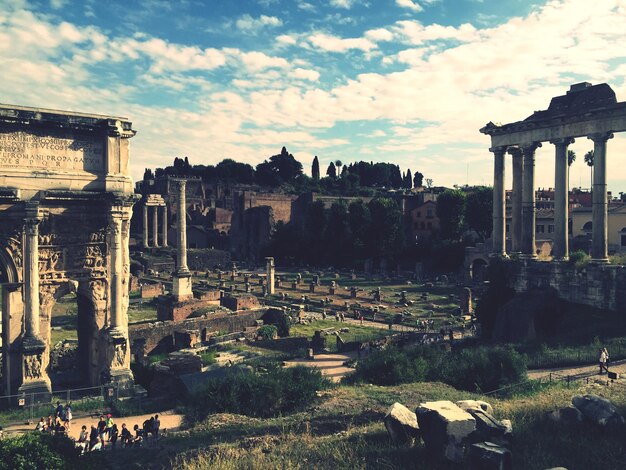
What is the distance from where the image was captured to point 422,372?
15906mm

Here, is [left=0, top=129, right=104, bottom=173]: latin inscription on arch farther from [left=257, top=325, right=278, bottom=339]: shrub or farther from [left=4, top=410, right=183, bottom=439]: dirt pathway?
[left=257, top=325, right=278, bottom=339]: shrub

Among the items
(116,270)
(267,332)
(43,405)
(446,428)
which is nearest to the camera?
(446,428)

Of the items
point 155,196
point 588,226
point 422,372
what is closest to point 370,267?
point 588,226

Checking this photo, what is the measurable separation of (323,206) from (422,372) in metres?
56.3

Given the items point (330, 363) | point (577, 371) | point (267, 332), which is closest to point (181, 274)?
point (267, 332)

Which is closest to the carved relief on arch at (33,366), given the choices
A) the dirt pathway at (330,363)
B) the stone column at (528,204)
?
the dirt pathway at (330,363)

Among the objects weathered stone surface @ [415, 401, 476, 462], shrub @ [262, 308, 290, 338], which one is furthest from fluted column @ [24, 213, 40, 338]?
shrub @ [262, 308, 290, 338]

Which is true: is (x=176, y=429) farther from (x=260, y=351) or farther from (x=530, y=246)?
(x=530, y=246)

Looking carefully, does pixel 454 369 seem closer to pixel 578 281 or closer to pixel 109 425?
pixel 578 281

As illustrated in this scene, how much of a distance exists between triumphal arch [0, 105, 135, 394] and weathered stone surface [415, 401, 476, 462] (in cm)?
1109

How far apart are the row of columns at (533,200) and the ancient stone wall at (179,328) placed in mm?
14090

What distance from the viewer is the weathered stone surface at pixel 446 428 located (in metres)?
8.15

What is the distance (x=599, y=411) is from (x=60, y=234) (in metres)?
14.9

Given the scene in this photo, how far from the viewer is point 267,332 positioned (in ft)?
89.6
